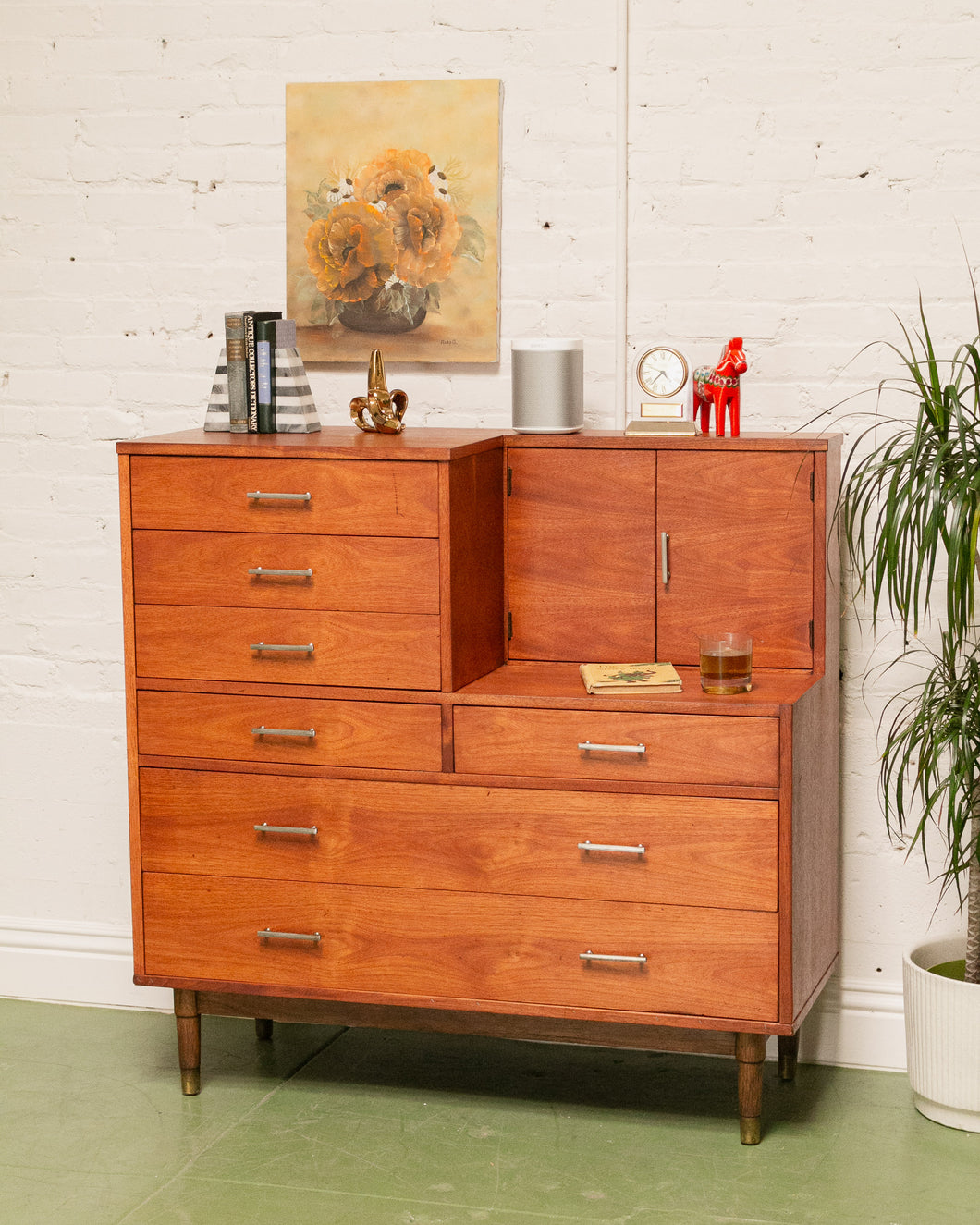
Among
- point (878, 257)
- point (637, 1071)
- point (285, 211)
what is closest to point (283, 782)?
point (637, 1071)

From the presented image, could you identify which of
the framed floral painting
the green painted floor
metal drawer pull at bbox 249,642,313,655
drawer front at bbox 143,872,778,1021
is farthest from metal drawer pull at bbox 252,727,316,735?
the framed floral painting

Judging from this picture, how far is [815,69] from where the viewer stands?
3.23 m

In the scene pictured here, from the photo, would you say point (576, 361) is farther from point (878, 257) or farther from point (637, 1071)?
point (637, 1071)

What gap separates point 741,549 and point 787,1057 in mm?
1058

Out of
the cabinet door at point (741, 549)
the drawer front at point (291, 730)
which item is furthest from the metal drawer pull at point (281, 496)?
the cabinet door at point (741, 549)

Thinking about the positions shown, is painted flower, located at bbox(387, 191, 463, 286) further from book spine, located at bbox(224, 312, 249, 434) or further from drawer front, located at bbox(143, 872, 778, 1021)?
drawer front, located at bbox(143, 872, 778, 1021)

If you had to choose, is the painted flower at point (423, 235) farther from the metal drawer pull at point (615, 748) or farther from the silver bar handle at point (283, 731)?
the metal drawer pull at point (615, 748)

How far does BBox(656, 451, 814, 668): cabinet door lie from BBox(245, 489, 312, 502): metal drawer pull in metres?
0.71

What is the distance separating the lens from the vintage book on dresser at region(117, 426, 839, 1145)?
2.90 metres

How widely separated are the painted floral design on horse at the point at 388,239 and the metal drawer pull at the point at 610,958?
1.43 m

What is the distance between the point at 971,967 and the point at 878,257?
1429mm

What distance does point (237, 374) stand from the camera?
3.25m

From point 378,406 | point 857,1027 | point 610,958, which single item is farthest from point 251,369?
point 857,1027

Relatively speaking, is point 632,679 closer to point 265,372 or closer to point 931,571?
point 931,571
